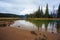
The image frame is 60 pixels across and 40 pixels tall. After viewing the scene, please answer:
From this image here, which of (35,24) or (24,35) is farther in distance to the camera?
(35,24)

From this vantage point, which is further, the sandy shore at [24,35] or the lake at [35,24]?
the lake at [35,24]

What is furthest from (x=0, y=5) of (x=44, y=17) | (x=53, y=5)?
(x=53, y=5)

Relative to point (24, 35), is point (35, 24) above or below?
above

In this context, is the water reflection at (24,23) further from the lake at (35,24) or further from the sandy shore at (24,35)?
the sandy shore at (24,35)

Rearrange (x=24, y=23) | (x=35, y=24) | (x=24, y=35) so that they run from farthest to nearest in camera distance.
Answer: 1. (x=35, y=24)
2. (x=24, y=23)
3. (x=24, y=35)

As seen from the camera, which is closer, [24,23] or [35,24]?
[24,23]

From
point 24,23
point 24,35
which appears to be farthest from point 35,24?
point 24,35

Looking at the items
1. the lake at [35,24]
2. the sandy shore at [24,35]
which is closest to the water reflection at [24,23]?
the lake at [35,24]

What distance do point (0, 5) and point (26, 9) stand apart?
2.11 ft

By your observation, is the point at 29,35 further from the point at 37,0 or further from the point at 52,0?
the point at 52,0

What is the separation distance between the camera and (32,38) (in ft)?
9.48

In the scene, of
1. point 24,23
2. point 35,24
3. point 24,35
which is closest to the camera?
point 24,35

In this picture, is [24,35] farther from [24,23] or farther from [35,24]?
[35,24]

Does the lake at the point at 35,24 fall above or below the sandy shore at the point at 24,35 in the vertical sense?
above
